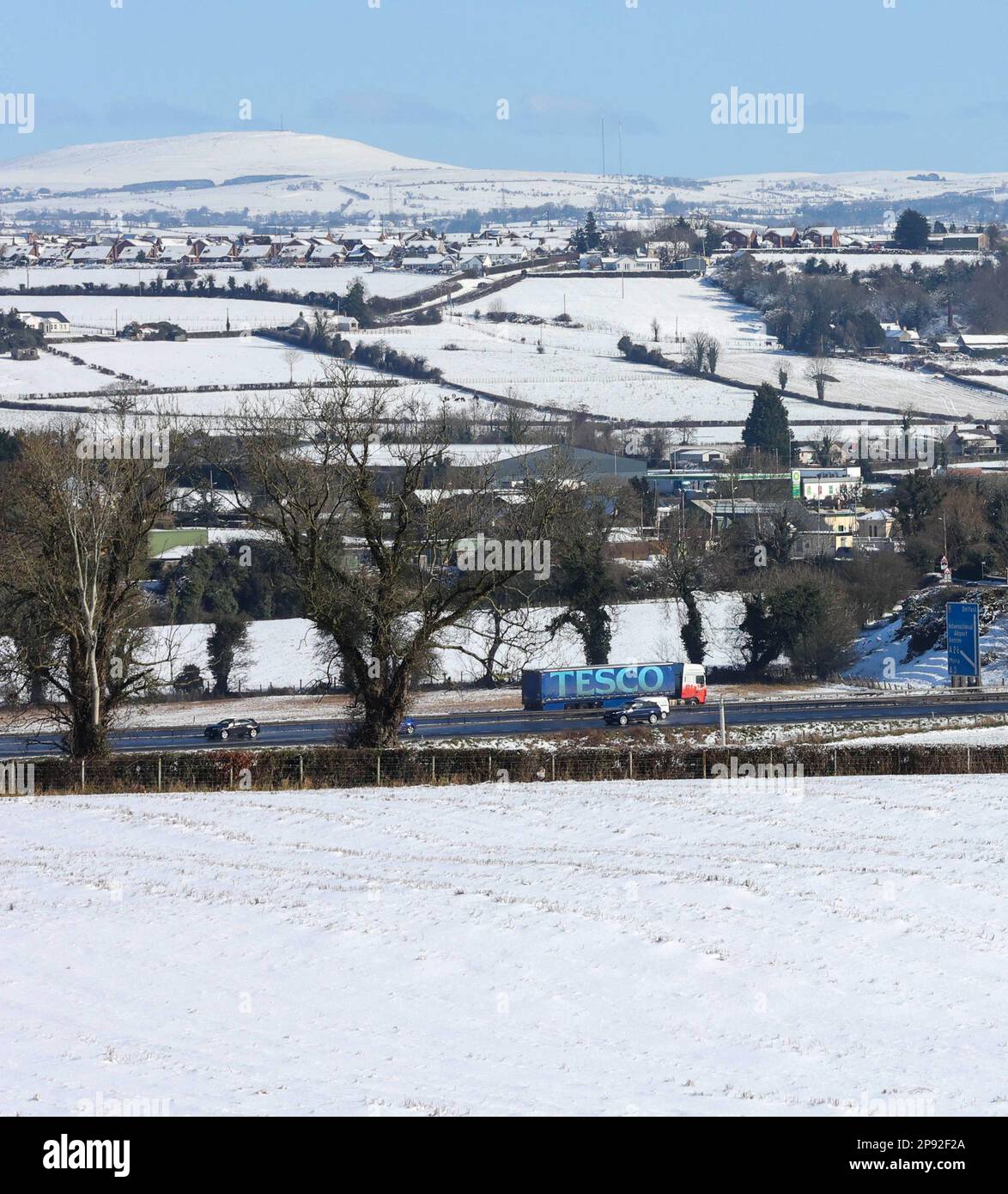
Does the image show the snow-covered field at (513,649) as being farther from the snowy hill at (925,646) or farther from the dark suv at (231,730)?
the dark suv at (231,730)

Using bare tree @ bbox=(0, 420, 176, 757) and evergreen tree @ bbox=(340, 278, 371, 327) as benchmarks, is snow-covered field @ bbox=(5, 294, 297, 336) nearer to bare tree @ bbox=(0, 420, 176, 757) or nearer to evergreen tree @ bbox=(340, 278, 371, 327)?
evergreen tree @ bbox=(340, 278, 371, 327)

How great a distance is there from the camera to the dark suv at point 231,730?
3703 cm

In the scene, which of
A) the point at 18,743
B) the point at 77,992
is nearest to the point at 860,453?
the point at 18,743

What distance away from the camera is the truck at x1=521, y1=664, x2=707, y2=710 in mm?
42188

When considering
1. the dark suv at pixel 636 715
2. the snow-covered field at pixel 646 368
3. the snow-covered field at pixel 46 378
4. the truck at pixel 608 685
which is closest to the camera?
the dark suv at pixel 636 715

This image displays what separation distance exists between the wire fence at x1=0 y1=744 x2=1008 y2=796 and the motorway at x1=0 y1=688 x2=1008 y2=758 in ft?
16.7

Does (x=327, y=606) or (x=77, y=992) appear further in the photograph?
(x=327, y=606)

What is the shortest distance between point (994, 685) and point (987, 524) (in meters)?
19.8

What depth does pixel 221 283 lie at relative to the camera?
182 metres

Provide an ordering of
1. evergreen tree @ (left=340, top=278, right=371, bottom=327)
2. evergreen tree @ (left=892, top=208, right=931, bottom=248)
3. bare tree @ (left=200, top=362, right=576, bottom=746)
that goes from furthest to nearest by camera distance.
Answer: evergreen tree @ (left=892, top=208, right=931, bottom=248), evergreen tree @ (left=340, top=278, right=371, bottom=327), bare tree @ (left=200, top=362, right=576, bottom=746)

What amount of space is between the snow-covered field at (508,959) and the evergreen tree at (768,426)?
7260cm

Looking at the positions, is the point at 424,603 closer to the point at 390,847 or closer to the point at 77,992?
the point at 390,847

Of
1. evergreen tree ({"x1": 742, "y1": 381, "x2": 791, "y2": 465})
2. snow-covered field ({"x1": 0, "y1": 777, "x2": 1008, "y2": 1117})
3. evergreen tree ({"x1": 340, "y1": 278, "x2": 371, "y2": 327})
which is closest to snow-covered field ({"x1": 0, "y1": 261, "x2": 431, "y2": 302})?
evergreen tree ({"x1": 340, "y1": 278, "x2": 371, "y2": 327})

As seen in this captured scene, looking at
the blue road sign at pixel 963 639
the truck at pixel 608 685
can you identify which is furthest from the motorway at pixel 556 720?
the blue road sign at pixel 963 639
